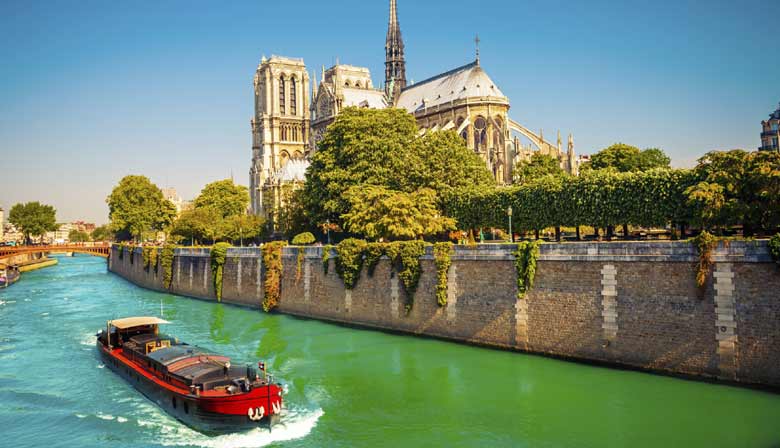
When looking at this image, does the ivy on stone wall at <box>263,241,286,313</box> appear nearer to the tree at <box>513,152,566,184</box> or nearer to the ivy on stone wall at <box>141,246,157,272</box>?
the ivy on stone wall at <box>141,246,157,272</box>

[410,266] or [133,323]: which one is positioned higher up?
[410,266]

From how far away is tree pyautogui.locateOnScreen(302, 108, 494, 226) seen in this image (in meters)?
44.4

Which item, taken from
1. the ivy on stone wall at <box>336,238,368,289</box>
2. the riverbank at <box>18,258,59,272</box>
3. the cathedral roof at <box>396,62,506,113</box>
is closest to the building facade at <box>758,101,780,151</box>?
the cathedral roof at <box>396,62,506,113</box>

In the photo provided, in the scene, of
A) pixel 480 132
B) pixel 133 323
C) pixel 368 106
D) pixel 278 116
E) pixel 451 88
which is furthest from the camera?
pixel 278 116

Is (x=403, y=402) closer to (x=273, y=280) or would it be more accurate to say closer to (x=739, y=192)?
(x=739, y=192)

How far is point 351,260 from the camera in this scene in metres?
35.4

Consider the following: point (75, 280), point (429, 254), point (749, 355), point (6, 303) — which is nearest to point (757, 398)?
point (749, 355)

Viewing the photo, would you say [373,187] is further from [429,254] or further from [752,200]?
[752,200]

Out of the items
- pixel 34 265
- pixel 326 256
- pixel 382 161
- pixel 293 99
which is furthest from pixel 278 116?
pixel 326 256

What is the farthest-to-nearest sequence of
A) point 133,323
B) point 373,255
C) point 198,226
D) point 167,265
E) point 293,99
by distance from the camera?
point 293,99, point 198,226, point 167,265, point 373,255, point 133,323

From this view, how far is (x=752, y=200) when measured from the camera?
26.5m

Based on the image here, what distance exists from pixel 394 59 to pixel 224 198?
32.1 meters

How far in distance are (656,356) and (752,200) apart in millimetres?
8569

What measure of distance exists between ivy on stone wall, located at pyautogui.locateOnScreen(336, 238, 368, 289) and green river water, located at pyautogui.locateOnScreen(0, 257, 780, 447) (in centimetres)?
350
